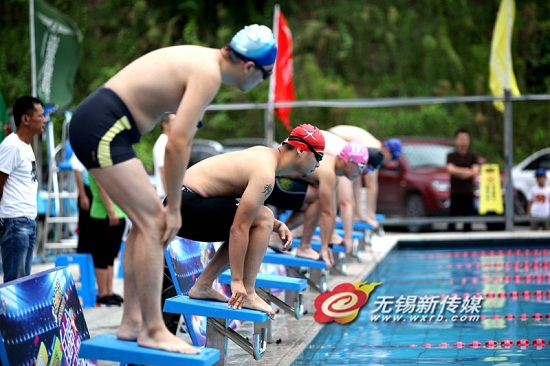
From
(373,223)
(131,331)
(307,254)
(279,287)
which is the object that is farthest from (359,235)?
(131,331)

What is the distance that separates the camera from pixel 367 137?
12.1m

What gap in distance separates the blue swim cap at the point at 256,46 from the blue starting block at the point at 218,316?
154 centimetres

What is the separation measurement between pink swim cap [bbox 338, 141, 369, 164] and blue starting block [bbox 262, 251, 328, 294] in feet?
3.47

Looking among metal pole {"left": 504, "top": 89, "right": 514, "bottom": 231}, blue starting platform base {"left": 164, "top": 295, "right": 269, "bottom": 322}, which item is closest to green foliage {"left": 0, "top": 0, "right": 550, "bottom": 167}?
metal pole {"left": 504, "top": 89, "right": 514, "bottom": 231}

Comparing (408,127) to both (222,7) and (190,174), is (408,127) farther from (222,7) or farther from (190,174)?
(190,174)

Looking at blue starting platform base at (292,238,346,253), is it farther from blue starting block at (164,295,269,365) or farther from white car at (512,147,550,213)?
white car at (512,147,550,213)

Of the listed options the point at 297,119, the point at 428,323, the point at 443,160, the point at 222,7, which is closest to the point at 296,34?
the point at 222,7

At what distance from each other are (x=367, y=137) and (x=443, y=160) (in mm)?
5927

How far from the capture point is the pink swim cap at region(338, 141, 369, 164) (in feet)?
29.7

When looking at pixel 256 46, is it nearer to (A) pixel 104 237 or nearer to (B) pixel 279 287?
(B) pixel 279 287

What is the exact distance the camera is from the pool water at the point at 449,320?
6.82 metres

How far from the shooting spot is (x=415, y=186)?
17.1 m

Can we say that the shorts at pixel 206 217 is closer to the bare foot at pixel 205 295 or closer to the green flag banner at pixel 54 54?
the bare foot at pixel 205 295

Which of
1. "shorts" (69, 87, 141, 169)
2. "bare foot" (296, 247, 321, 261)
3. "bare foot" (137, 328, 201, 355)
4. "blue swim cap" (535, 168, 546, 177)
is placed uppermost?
"shorts" (69, 87, 141, 169)
